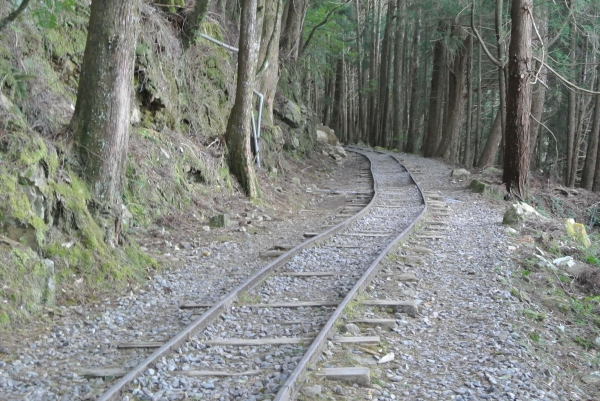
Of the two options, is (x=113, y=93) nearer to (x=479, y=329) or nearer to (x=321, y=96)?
(x=479, y=329)

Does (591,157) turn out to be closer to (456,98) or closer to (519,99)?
(519,99)

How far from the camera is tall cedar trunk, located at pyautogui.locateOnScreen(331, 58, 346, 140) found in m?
45.7

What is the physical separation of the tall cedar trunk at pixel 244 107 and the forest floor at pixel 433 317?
4.65ft

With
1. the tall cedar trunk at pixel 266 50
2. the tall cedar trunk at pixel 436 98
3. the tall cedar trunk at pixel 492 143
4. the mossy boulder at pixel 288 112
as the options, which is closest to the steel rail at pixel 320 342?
the tall cedar trunk at pixel 266 50

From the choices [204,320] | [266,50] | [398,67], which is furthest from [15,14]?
[398,67]

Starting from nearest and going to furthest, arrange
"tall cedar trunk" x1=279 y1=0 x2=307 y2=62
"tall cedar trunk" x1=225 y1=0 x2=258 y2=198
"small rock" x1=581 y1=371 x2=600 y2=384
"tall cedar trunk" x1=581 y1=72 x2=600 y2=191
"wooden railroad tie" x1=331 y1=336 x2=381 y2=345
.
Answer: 1. "wooden railroad tie" x1=331 y1=336 x2=381 y2=345
2. "small rock" x1=581 y1=371 x2=600 y2=384
3. "tall cedar trunk" x1=225 y1=0 x2=258 y2=198
4. "tall cedar trunk" x1=581 y1=72 x2=600 y2=191
5. "tall cedar trunk" x1=279 y1=0 x2=307 y2=62

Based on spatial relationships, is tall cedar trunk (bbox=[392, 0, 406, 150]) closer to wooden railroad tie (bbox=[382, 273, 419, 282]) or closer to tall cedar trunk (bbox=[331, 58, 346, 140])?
tall cedar trunk (bbox=[331, 58, 346, 140])

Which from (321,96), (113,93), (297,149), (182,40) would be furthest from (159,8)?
(321,96)

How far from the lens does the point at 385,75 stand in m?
38.3

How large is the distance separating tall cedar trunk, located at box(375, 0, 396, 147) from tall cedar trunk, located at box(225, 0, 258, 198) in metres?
24.5

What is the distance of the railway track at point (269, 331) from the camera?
4.57 meters

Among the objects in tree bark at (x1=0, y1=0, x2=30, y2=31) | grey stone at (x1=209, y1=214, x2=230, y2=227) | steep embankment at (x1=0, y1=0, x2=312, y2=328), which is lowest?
grey stone at (x1=209, y1=214, x2=230, y2=227)

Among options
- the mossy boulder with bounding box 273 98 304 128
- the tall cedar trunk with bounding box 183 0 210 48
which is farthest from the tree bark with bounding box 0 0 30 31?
the mossy boulder with bounding box 273 98 304 128

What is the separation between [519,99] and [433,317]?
10.3m
